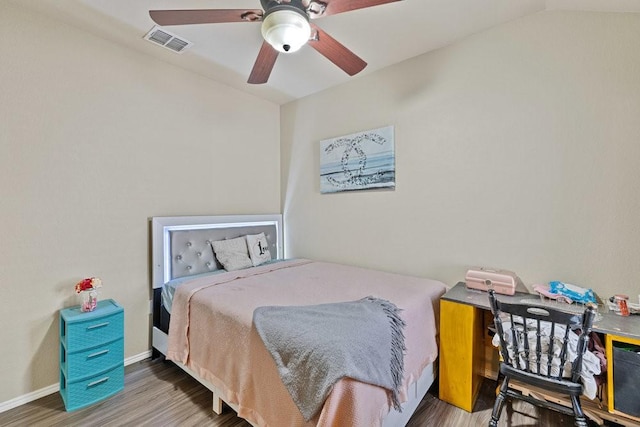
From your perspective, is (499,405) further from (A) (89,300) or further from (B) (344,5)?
(A) (89,300)

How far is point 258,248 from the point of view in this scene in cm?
304

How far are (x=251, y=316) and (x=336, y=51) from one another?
67.1 inches

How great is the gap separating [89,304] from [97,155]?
1.13 meters

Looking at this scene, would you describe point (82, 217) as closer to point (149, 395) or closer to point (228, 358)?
point (149, 395)

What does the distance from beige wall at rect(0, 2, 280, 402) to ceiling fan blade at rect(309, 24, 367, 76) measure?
1627 millimetres

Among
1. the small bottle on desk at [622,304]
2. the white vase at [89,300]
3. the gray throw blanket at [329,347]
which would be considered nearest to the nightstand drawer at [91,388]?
the white vase at [89,300]

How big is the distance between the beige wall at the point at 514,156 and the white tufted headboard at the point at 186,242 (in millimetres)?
1310

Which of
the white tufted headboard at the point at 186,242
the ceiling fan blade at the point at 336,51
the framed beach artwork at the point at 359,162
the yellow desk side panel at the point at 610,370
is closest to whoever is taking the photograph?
the yellow desk side panel at the point at 610,370

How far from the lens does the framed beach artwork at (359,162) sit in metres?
2.68

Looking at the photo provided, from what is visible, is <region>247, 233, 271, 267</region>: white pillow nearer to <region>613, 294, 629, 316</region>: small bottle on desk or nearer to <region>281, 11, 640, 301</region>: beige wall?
<region>281, 11, 640, 301</region>: beige wall

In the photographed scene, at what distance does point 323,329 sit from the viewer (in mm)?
1351

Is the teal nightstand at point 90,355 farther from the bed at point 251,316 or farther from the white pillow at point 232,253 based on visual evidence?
the white pillow at point 232,253

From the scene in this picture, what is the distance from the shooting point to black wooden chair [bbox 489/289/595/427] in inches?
50.0

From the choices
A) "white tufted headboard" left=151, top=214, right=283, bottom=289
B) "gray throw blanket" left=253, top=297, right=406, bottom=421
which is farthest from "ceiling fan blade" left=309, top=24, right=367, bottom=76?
"white tufted headboard" left=151, top=214, right=283, bottom=289
